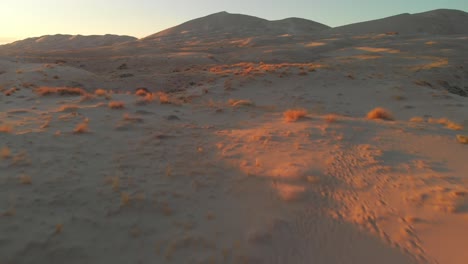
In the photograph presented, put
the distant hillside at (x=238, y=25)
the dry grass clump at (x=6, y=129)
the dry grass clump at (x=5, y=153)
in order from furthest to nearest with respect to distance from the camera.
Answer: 1. the distant hillside at (x=238, y=25)
2. the dry grass clump at (x=6, y=129)
3. the dry grass clump at (x=5, y=153)

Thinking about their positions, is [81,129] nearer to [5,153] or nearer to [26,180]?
[5,153]

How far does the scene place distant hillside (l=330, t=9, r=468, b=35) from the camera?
301ft

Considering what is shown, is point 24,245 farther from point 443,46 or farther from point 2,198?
point 443,46

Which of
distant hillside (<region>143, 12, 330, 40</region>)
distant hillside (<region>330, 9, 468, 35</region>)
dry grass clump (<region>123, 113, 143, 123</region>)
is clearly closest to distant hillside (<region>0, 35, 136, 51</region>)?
distant hillside (<region>143, 12, 330, 40</region>)

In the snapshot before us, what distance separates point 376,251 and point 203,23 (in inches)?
5337

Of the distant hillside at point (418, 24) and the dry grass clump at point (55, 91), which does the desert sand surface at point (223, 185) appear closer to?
the dry grass clump at point (55, 91)

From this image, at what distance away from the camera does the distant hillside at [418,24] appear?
301 feet

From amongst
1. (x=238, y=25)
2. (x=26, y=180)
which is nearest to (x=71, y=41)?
(x=238, y=25)

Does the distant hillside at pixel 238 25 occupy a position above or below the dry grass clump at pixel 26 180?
above

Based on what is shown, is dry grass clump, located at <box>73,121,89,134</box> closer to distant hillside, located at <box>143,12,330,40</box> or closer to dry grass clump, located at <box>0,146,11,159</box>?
dry grass clump, located at <box>0,146,11,159</box>

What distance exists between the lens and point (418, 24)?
95062 millimetres

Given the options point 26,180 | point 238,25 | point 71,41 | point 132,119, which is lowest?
point 26,180

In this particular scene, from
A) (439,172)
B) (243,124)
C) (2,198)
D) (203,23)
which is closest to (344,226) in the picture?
(439,172)

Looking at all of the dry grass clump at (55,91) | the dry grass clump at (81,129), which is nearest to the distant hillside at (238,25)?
the dry grass clump at (55,91)
